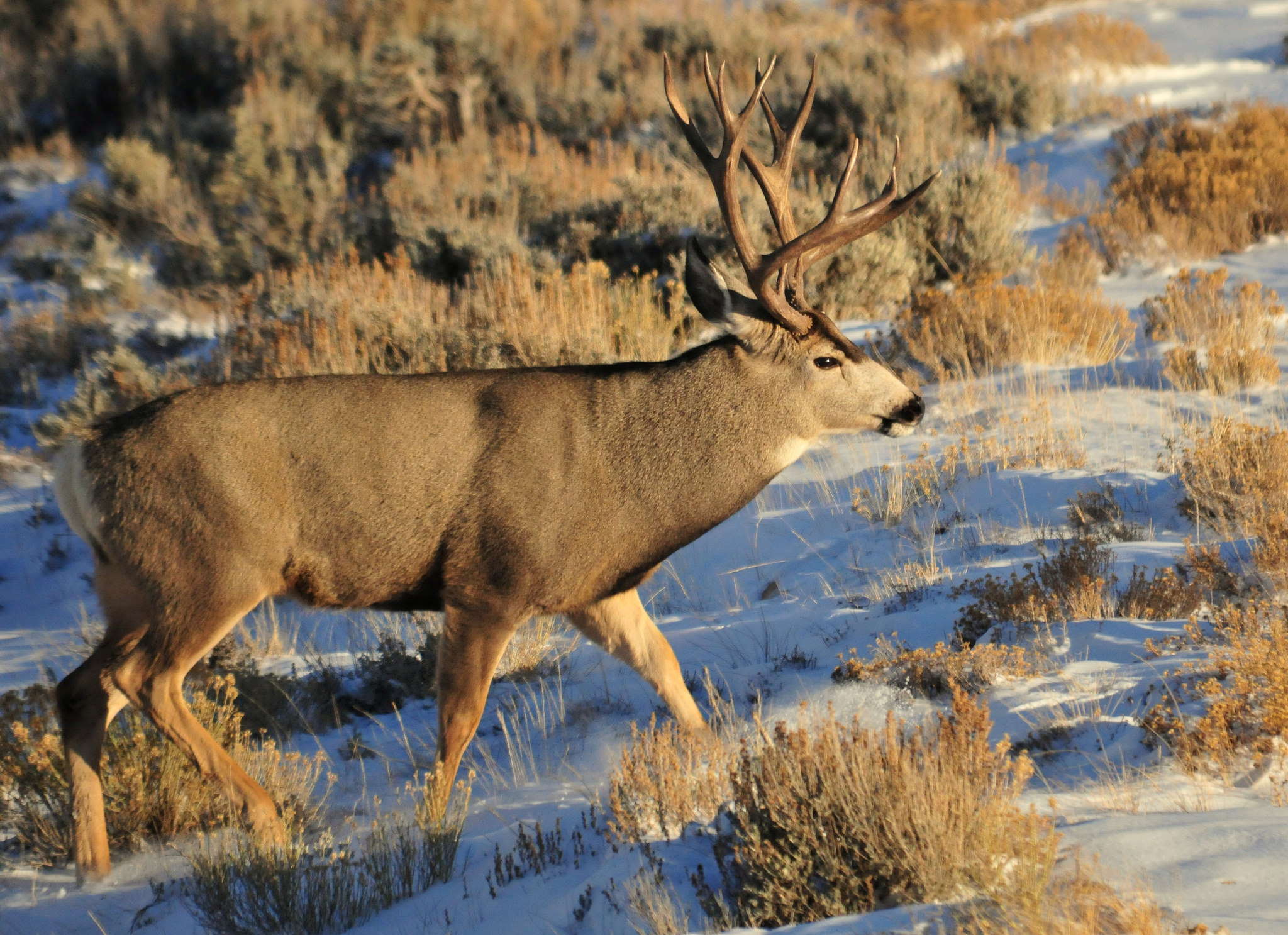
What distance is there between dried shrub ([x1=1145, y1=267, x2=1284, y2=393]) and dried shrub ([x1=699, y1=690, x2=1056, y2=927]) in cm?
621

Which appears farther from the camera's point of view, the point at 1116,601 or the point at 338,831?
the point at 1116,601

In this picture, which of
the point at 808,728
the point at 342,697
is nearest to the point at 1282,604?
the point at 808,728

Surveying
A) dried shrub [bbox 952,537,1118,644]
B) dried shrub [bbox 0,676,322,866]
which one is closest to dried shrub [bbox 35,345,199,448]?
dried shrub [bbox 0,676,322,866]

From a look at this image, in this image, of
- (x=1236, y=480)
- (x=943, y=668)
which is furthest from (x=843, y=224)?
(x=1236, y=480)

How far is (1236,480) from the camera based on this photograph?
6492mm

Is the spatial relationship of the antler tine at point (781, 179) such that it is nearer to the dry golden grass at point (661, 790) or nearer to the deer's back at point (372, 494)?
the deer's back at point (372, 494)

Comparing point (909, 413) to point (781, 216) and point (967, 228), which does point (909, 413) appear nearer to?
point (781, 216)

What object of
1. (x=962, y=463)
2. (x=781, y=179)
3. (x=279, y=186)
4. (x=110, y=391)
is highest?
(x=279, y=186)

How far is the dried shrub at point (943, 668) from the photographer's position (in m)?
4.88

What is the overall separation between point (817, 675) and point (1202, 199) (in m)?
9.14

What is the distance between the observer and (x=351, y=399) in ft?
15.7

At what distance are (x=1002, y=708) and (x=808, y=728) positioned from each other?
805 mm

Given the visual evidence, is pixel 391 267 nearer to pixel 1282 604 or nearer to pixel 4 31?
pixel 1282 604

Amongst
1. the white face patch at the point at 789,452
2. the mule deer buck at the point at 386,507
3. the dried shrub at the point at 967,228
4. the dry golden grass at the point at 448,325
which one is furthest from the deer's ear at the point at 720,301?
the dried shrub at the point at 967,228
